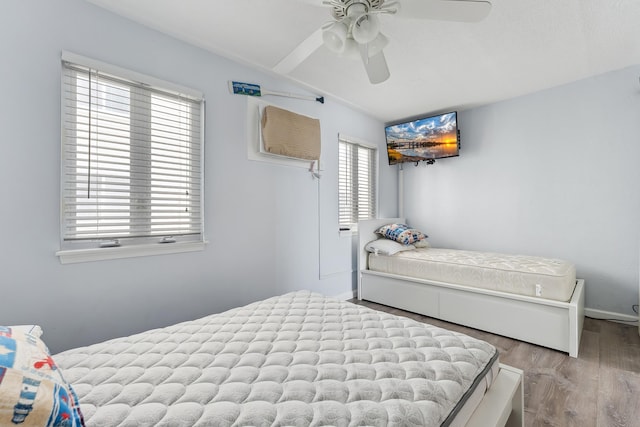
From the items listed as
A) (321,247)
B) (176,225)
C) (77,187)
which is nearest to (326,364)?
(176,225)

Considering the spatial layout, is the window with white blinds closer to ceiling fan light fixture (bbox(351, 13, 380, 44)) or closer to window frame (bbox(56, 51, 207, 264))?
window frame (bbox(56, 51, 207, 264))

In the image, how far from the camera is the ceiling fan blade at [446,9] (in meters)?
1.27

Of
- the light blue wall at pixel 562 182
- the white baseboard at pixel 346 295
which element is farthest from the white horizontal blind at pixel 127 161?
the light blue wall at pixel 562 182

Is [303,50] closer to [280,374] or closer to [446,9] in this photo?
[446,9]

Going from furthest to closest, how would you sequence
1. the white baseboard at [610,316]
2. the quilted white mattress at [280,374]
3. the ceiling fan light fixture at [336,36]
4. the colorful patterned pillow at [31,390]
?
1. the white baseboard at [610,316]
2. the ceiling fan light fixture at [336,36]
3. the quilted white mattress at [280,374]
4. the colorful patterned pillow at [31,390]

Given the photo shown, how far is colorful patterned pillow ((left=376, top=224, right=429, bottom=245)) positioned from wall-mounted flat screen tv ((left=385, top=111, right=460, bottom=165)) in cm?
103

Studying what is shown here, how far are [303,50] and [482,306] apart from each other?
256 cm

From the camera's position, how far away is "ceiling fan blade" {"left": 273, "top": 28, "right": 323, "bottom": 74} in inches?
61.5

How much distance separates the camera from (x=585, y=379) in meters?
1.83

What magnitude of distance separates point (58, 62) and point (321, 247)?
97.5 inches

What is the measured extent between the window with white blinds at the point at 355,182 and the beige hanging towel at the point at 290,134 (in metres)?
0.60

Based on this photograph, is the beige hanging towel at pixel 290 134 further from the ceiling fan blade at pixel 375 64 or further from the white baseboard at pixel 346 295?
the white baseboard at pixel 346 295

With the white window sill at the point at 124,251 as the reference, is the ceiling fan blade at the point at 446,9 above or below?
above

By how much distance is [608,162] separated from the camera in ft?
9.02
